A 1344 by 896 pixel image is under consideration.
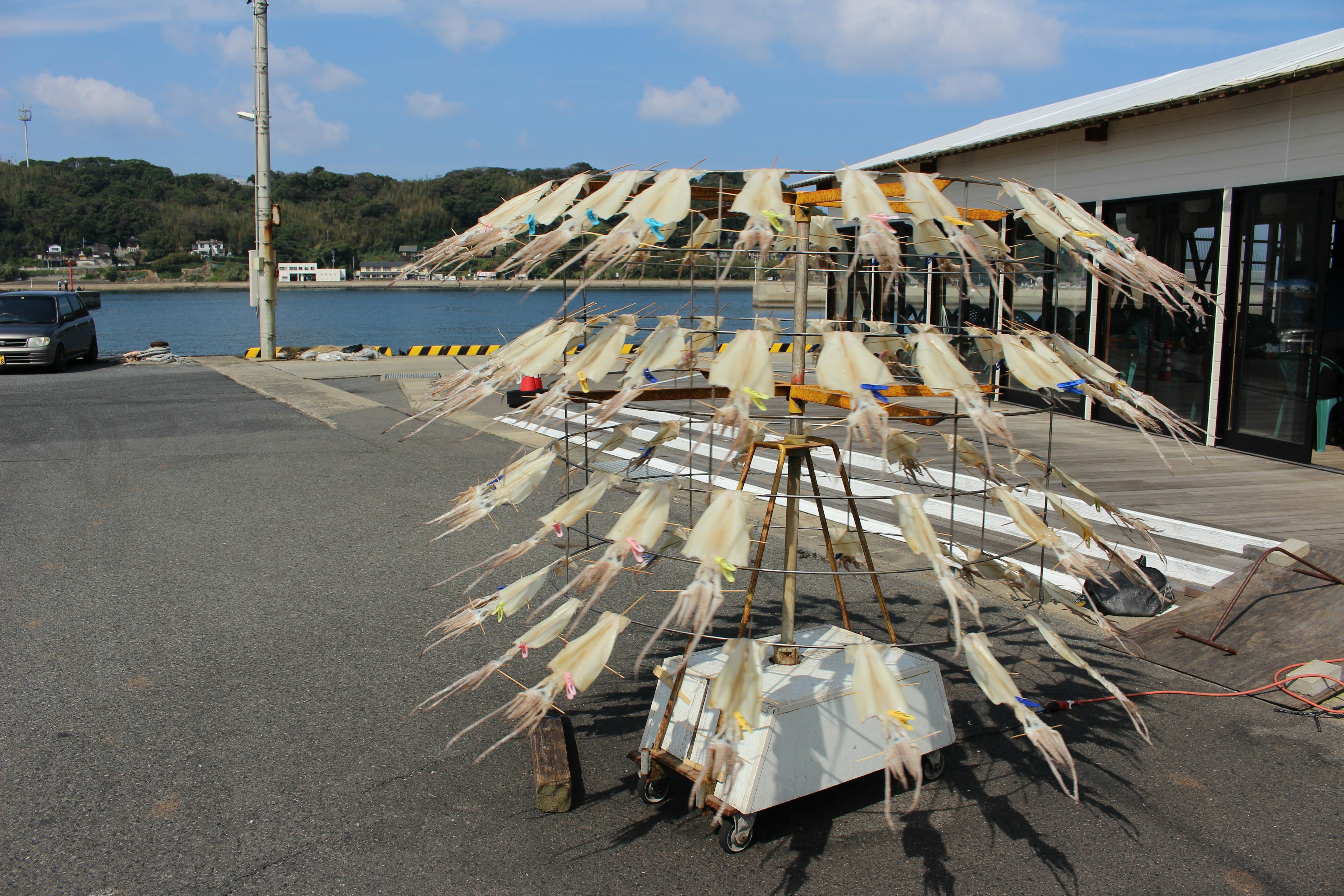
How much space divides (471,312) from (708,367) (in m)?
86.4

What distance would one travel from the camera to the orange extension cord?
4.39m

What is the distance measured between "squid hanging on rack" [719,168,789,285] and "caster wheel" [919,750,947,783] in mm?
2027

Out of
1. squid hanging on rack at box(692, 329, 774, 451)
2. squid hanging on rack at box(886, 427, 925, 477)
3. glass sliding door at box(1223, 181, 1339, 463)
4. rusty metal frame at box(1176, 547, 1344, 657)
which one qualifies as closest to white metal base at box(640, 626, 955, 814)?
squid hanging on rack at box(886, 427, 925, 477)

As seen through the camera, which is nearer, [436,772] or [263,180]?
[436,772]

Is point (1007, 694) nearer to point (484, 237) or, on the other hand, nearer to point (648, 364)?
point (648, 364)

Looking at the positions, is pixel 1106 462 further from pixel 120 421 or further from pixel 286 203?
pixel 286 203

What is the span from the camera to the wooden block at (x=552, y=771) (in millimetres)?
3475

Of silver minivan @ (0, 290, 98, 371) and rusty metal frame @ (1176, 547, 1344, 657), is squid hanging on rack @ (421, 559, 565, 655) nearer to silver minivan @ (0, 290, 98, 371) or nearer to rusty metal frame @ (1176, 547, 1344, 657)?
rusty metal frame @ (1176, 547, 1344, 657)

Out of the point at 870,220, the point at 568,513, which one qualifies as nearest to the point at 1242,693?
the point at 870,220

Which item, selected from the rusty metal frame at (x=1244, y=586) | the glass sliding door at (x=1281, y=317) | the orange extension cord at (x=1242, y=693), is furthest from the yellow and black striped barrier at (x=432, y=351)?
the orange extension cord at (x=1242, y=693)

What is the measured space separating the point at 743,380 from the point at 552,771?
69.9 inches

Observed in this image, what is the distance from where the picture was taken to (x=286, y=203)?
92688mm

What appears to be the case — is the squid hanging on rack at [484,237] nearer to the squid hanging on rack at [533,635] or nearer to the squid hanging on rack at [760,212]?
the squid hanging on rack at [760,212]

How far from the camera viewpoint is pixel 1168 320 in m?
11.2
